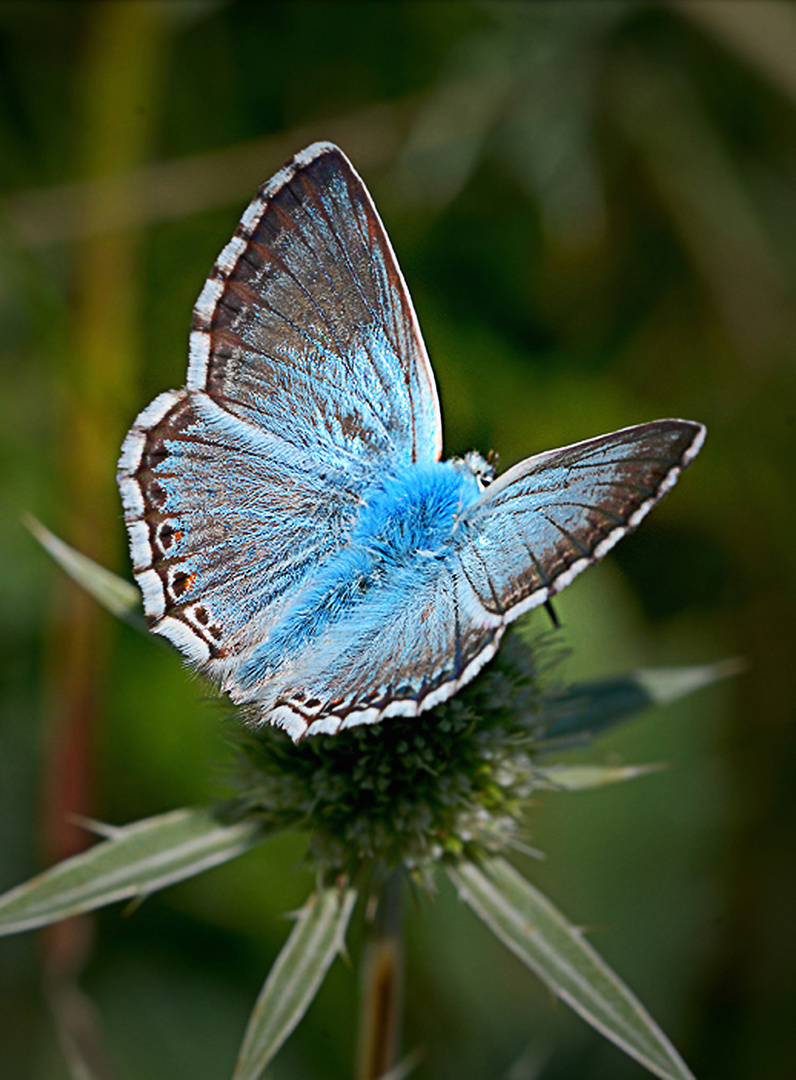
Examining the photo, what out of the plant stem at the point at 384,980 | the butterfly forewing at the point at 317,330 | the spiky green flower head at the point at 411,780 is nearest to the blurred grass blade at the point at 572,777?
the spiky green flower head at the point at 411,780

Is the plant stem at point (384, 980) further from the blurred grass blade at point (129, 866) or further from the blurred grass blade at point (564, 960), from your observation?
the blurred grass blade at point (129, 866)

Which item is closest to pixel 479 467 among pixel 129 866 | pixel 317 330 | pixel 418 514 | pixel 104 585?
pixel 418 514

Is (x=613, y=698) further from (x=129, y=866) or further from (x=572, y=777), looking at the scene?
(x=129, y=866)

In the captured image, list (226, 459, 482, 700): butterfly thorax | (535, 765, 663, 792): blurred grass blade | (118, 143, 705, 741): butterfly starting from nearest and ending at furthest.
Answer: (118, 143, 705, 741): butterfly
(226, 459, 482, 700): butterfly thorax
(535, 765, 663, 792): blurred grass blade

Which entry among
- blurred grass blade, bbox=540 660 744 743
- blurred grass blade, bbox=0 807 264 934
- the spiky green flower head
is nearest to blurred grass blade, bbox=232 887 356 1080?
the spiky green flower head

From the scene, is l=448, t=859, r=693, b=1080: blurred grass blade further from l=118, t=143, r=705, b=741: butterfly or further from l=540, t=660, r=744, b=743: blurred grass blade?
l=118, t=143, r=705, b=741: butterfly

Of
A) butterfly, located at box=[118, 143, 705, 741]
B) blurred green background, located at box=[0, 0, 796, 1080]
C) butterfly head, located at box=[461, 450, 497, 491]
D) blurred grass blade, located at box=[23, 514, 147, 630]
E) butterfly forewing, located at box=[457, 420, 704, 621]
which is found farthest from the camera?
blurred green background, located at box=[0, 0, 796, 1080]

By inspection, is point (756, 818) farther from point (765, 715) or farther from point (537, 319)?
Result: point (537, 319)
